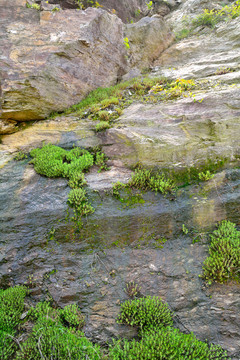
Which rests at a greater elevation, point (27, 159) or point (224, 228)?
point (27, 159)

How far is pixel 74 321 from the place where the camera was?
14.0ft

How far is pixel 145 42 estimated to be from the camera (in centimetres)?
1271

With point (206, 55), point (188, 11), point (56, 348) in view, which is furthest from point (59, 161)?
point (188, 11)

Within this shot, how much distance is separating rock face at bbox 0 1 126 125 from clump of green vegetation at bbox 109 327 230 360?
8.16 meters

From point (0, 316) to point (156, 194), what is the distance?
4.62 m

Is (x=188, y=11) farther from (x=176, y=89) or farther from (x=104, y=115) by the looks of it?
(x=104, y=115)

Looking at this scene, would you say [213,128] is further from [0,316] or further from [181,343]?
[0,316]

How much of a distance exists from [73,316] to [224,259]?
3587mm

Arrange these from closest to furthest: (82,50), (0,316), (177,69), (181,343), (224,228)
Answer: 1. (181,343)
2. (0,316)
3. (224,228)
4. (82,50)
5. (177,69)

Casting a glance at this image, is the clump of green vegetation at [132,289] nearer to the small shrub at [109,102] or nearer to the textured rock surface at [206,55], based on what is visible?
the small shrub at [109,102]

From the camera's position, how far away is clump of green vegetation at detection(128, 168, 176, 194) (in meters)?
5.79

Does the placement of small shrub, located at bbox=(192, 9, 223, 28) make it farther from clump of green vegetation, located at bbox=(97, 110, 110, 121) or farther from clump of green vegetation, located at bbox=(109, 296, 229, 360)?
clump of green vegetation, located at bbox=(109, 296, 229, 360)

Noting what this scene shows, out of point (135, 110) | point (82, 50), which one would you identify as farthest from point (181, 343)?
point (82, 50)

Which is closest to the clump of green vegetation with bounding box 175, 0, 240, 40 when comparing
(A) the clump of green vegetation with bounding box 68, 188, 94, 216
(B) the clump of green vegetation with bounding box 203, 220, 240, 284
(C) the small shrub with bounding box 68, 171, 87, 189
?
(C) the small shrub with bounding box 68, 171, 87, 189
